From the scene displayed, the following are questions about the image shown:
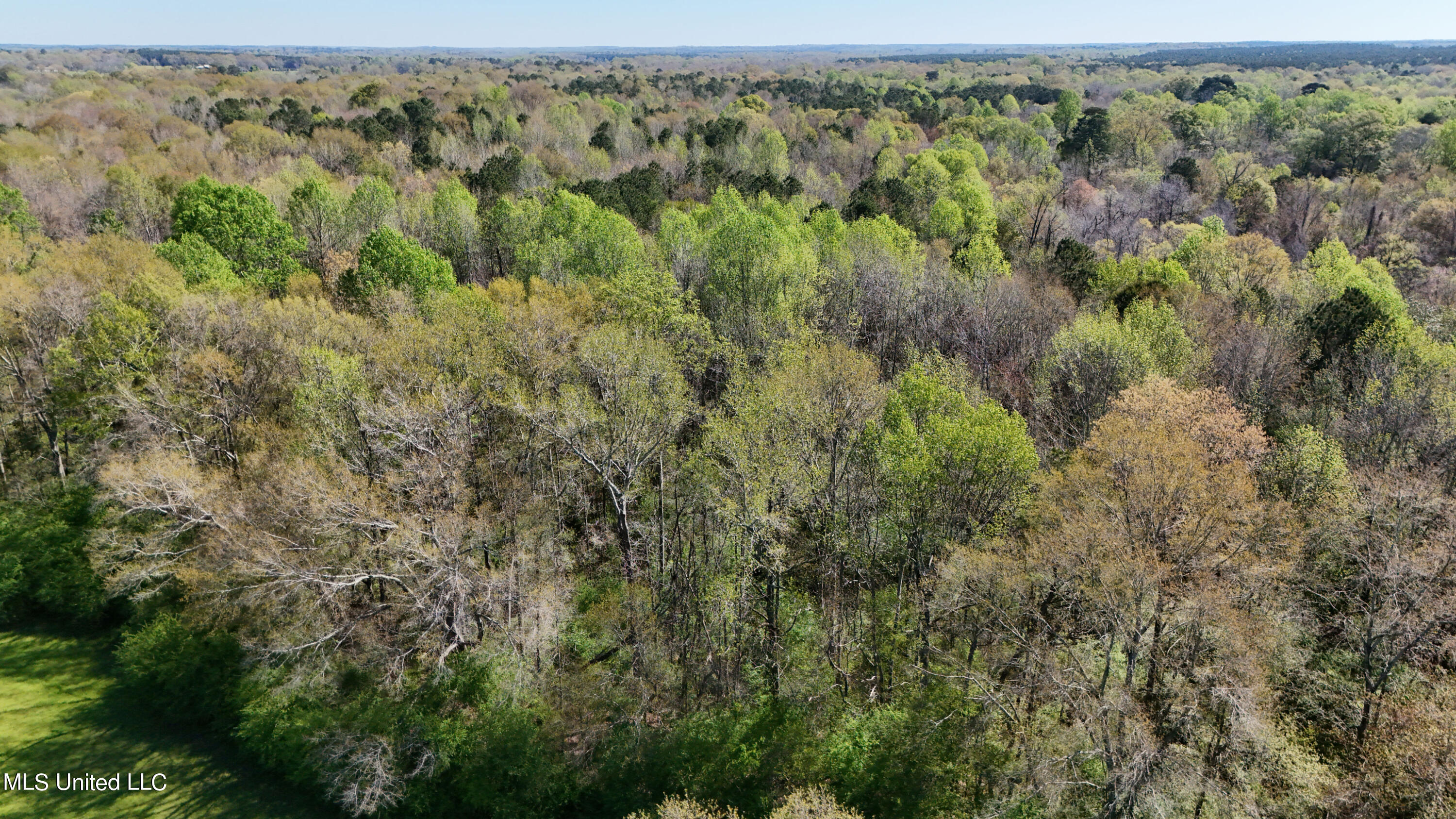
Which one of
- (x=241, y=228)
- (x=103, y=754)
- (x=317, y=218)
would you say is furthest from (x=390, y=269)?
(x=103, y=754)

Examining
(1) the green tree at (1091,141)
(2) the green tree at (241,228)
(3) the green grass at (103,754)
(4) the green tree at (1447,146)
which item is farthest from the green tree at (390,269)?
(4) the green tree at (1447,146)

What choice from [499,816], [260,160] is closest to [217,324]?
[499,816]

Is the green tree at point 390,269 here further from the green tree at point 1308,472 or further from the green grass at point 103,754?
the green tree at point 1308,472

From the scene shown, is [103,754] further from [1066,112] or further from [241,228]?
[1066,112]

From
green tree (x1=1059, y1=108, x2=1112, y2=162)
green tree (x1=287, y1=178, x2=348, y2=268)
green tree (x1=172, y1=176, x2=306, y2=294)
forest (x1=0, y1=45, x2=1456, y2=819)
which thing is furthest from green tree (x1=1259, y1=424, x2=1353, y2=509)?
green tree (x1=1059, y1=108, x2=1112, y2=162)

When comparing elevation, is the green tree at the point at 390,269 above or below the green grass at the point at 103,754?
above

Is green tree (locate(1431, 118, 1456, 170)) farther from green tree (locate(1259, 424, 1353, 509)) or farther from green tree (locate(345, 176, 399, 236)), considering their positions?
green tree (locate(345, 176, 399, 236))

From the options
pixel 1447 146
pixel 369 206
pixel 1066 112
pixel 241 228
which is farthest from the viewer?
pixel 1066 112
